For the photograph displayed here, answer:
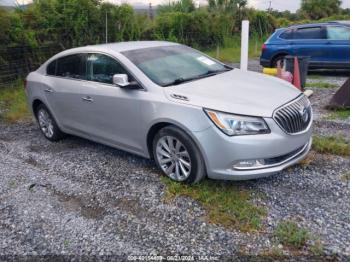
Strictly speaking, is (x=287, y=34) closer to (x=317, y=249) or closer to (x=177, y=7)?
(x=177, y=7)

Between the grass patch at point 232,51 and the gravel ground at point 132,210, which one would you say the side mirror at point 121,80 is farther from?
the grass patch at point 232,51

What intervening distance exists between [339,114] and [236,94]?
3.28 meters

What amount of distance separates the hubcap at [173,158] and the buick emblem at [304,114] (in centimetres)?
130

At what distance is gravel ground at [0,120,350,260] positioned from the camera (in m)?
3.14

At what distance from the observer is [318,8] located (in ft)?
109

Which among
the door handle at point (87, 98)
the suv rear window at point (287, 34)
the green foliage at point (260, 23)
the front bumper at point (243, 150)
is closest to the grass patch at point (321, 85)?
the suv rear window at point (287, 34)

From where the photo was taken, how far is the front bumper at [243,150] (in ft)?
11.6

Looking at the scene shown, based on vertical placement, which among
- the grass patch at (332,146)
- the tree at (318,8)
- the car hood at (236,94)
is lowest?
the grass patch at (332,146)

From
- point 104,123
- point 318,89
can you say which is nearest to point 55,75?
point 104,123

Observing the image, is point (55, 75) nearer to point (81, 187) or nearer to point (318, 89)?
point (81, 187)

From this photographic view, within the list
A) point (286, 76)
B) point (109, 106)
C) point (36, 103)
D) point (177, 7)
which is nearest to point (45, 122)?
point (36, 103)

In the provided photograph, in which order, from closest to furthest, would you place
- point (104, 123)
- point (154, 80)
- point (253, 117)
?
point (253, 117)
point (154, 80)
point (104, 123)

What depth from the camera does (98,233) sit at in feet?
11.0

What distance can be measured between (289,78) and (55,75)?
4.29 metres
